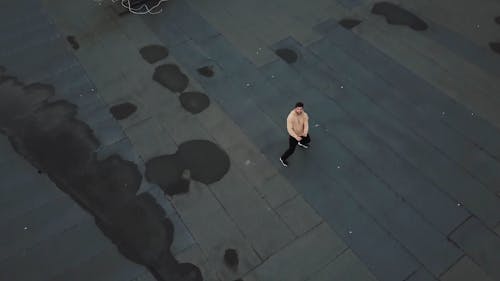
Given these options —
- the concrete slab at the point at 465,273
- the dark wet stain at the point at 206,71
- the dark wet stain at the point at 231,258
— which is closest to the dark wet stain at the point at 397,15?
the dark wet stain at the point at 206,71

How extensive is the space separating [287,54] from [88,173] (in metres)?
6.86

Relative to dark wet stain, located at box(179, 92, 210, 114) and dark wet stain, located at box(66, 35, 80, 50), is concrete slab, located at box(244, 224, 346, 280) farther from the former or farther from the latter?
dark wet stain, located at box(66, 35, 80, 50)

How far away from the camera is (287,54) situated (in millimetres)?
12484

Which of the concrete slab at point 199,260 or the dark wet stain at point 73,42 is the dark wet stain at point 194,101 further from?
the dark wet stain at point 73,42

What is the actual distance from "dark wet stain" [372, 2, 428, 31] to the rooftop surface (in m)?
0.06

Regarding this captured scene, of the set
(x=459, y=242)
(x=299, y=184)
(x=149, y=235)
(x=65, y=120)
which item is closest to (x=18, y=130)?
(x=65, y=120)

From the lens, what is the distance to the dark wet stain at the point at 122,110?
36.5 ft

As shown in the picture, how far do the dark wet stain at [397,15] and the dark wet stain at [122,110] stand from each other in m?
8.73

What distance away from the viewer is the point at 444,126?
10422 mm

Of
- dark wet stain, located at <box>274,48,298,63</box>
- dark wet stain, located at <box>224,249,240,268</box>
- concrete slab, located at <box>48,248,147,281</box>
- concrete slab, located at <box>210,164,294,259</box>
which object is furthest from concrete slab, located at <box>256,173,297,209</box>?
dark wet stain, located at <box>274,48,298,63</box>

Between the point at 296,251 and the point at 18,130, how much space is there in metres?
8.29

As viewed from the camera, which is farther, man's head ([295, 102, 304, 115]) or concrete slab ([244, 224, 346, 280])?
man's head ([295, 102, 304, 115])

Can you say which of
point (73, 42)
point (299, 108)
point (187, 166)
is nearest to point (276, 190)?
point (299, 108)

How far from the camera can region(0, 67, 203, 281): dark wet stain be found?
863cm
